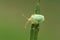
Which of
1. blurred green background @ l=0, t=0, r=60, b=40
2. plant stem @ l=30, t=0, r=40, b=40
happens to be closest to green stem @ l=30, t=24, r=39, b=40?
plant stem @ l=30, t=0, r=40, b=40

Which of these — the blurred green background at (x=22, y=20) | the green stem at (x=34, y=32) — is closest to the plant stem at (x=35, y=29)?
the green stem at (x=34, y=32)

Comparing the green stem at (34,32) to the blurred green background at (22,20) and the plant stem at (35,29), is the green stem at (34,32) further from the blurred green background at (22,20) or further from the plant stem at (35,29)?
the blurred green background at (22,20)

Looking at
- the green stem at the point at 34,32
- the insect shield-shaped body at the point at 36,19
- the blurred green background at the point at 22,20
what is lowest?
the green stem at the point at 34,32

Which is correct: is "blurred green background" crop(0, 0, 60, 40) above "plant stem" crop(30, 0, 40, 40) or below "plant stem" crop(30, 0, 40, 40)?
above

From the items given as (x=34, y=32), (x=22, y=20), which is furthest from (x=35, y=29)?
(x=22, y=20)

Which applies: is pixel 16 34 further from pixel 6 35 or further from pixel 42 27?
pixel 42 27

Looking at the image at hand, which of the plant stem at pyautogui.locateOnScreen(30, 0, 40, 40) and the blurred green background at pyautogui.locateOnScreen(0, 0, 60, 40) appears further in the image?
the blurred green background at pyautogui.locateOnScreen(0, 0, 60, 40)

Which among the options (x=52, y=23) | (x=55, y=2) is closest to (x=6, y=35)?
(x=52, y=23)

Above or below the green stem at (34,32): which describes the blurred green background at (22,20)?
above

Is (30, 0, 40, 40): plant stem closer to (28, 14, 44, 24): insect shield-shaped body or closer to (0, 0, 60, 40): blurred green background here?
(28, 14, 44, 24): insect shield-shaped body
